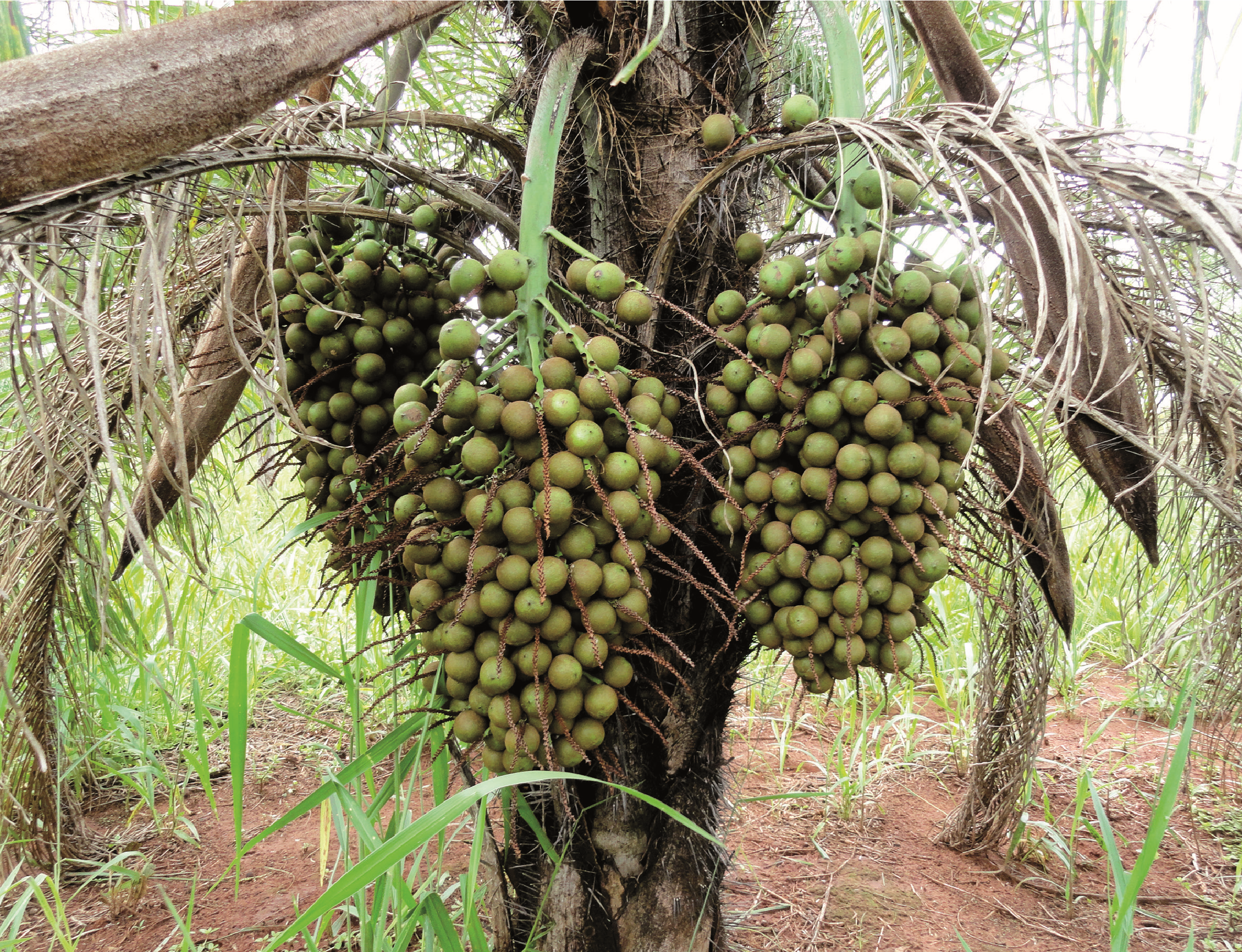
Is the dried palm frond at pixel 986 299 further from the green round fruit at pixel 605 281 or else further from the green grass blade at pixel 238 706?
the green grass blade at pixel 238 706

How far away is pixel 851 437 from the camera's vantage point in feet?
3.73

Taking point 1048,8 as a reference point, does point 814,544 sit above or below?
below

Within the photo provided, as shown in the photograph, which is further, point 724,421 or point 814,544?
point 724,421

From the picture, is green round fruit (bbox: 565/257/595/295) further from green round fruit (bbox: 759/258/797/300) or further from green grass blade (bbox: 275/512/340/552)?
green grass blade (bbox: 275/512/340/552)

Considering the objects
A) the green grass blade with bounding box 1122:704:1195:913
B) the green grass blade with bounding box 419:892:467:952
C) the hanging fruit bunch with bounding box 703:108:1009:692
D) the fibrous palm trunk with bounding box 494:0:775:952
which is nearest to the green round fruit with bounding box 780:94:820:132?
the hanging fruit bunch with bounding box 703:108:1009:692

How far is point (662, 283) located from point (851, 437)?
1.44 ft

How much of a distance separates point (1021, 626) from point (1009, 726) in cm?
40

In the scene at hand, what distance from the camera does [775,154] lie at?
1.26 metres

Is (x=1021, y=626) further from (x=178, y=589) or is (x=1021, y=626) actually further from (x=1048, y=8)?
(x=178, y=589)

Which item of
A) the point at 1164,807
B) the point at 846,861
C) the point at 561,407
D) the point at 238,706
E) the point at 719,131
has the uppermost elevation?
the point at 719,131

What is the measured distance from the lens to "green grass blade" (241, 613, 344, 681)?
1.23 m

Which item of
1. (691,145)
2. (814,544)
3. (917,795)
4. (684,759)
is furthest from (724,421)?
(917,795)

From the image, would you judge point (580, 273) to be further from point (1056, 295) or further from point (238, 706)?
point (238, 706)

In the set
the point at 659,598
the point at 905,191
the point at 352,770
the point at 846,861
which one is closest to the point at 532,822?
the point at 352,770
